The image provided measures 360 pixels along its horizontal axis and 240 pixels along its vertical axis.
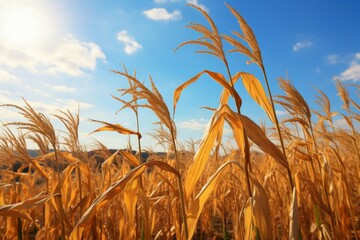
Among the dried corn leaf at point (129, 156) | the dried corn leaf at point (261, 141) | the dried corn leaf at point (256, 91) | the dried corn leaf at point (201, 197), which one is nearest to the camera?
the dried corn leaf at point (261, 141)

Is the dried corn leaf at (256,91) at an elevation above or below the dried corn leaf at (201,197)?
above

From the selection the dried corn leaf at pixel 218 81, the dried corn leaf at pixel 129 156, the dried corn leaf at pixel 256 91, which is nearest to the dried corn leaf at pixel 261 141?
the dried corn leaf at pixel 218 81

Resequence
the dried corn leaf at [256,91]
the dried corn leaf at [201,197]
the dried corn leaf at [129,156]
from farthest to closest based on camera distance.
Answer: the dried corn leaf at [129,156]
the dried corn leaf at [256,91]
the dried corn leaf at [201,197]

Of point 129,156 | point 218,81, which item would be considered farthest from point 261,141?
point 129,156

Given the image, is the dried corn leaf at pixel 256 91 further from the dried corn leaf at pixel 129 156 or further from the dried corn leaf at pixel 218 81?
the dried corn leaf at pixel 129 156

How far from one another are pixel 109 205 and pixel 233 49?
269cm

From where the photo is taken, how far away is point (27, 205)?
1.71 metres

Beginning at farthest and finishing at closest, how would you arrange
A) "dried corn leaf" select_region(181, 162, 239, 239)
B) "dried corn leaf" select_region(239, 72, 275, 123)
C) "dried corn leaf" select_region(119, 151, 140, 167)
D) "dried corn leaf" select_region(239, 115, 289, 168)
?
1. "dried corn leaf" select_region(119, 151, 140, 167)
2. "dried corn leaf" select_region(239, 72, 275, 123)
3. "dried corn leaf" select_region(181, 162, 239, 239)
4. "dried corn leaf" select_region(239, 115, 289, 168)

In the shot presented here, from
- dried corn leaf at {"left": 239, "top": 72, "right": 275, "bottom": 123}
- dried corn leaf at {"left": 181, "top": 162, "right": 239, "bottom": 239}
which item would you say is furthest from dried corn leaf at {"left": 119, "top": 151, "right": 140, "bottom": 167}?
dried corn leaf at {"left": 239, "top": 72, "right": 275, "bottom": 123}

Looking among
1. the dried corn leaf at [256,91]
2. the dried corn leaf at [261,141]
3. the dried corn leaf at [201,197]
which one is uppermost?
the dried corn leaf at [256,91]

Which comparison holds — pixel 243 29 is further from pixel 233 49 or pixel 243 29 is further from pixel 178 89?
pixel 178 89

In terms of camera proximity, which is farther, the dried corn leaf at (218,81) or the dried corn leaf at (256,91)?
the dried corn leaf at (256,91)

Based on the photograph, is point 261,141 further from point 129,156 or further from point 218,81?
point 129,156

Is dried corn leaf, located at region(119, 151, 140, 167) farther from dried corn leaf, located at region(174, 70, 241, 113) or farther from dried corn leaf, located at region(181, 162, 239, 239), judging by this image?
dried corn leaf, located at region(181, 162, 239, 239)
